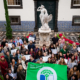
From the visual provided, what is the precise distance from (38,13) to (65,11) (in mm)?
2931

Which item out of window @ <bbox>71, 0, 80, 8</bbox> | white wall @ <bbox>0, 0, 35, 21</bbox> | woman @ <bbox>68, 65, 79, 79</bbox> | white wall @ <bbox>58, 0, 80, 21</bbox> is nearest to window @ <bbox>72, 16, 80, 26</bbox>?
white wall @ <bbox>58, 0, 80, 21</bbox>

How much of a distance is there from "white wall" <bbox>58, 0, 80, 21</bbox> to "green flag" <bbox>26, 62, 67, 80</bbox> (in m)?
9.66

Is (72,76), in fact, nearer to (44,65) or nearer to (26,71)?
(44,65)

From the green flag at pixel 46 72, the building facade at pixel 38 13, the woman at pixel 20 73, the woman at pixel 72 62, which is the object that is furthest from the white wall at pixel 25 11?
the green flag at pixel 46 72

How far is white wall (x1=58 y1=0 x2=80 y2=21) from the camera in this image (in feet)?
44.7

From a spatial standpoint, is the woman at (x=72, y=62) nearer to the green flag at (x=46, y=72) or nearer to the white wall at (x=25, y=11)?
the green flag at (x=46, y=72)

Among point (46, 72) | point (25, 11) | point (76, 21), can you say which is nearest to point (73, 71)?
point (46, 72)

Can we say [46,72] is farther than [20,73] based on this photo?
No

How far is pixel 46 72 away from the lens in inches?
203

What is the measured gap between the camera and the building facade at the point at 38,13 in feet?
45.1

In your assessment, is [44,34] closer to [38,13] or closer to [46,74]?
[46,74]

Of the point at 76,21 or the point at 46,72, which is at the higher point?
the point at 76,21

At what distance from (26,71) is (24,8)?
9852 mm

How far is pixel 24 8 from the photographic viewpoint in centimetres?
1391
